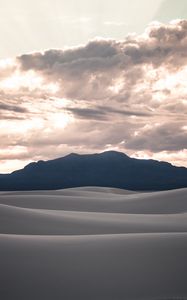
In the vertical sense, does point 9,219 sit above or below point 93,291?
above

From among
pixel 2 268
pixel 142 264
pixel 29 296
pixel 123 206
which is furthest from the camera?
pixel 123 206

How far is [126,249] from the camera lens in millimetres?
11656

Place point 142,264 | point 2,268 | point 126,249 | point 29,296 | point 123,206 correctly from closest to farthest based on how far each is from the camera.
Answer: point 29,296 < point 2,268 < point 142,264 < point 126,249 < point 123,206

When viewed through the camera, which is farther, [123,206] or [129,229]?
[123,206]

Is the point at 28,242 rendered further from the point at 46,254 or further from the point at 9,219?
the point at 9,219

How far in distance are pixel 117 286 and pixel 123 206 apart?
23499mm

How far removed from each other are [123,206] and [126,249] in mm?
21697

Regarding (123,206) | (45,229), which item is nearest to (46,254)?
(45,229)

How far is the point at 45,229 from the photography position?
16281 mm

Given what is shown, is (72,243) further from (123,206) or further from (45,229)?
(123,206)

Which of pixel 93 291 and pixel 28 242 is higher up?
pixel 28 242

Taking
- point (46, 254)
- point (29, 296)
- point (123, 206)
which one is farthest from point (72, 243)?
point (123, 206)

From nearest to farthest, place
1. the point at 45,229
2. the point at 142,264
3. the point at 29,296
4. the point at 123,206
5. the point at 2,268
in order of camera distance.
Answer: the point at 29,296 < the point at 2,268 < the point at 142,264 < the point at 45,229 < the point at 123,206

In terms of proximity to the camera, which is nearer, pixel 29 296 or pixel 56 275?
pixel 29 296
